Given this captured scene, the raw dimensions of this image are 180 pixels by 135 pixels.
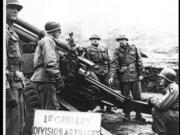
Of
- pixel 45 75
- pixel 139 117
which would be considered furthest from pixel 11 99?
pixel 139 117

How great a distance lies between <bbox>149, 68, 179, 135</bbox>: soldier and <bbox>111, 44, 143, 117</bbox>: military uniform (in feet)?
6.07

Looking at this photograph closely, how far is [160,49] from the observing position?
21.5 ft

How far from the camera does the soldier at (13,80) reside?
4691mm

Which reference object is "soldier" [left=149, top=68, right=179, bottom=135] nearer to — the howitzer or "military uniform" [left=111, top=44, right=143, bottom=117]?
the howitzer

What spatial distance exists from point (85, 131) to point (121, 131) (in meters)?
0.88

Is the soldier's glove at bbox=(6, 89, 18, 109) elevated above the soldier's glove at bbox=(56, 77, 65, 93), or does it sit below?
below

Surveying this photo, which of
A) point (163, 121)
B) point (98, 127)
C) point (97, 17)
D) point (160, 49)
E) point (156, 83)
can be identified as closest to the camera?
point (163, 121)

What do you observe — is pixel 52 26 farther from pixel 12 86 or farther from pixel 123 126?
pixel 123 126

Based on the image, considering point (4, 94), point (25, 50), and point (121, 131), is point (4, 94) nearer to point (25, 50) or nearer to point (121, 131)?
point (25, 50)

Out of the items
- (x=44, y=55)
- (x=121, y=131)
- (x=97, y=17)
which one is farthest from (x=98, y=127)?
(x=97, y=17)

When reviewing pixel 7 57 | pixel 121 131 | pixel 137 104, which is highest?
pixel 7 57

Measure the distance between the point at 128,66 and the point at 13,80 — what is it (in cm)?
256

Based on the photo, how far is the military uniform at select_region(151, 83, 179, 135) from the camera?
4.54 metres

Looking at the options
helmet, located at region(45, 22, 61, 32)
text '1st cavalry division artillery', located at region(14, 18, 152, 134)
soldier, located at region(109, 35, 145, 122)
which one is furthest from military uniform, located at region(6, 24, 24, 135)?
soldier, located at region(109, 35, 145, 122)
